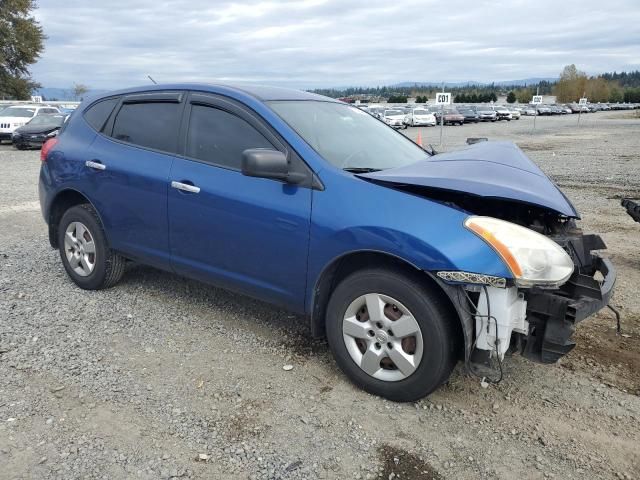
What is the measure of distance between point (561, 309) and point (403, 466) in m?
1.14

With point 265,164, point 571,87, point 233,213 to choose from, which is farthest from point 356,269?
point 571,87

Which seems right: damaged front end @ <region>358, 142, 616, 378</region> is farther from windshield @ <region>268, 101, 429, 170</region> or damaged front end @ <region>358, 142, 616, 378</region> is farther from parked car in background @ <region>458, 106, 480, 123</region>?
parked car in background @ <region>458, 106, 480, 123</region>

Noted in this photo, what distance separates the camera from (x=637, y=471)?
105 inches

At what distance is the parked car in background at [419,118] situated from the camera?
40.3 meters

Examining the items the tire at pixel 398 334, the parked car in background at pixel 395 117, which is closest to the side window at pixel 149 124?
the tire at pixel 398 334

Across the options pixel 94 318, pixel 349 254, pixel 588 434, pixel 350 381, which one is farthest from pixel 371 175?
pixel 94 318

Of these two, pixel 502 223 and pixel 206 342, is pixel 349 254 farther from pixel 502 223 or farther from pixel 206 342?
pixel 206 342

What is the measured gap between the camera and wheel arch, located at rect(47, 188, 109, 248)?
489cm

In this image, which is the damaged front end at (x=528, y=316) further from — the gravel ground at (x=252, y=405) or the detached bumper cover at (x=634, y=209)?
the detached bumper cover at (x=634, y=209)

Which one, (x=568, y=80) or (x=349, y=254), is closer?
(x=349, y=254)

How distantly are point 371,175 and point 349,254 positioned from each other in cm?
49

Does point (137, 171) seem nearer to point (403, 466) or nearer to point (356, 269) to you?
point (356, 269)

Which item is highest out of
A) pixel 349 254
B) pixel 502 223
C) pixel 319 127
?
pixel 319 127

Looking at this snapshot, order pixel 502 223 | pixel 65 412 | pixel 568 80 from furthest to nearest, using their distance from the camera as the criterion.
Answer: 1. pixel 568 80
2. pixel 65 412
3. pixel 502 223
